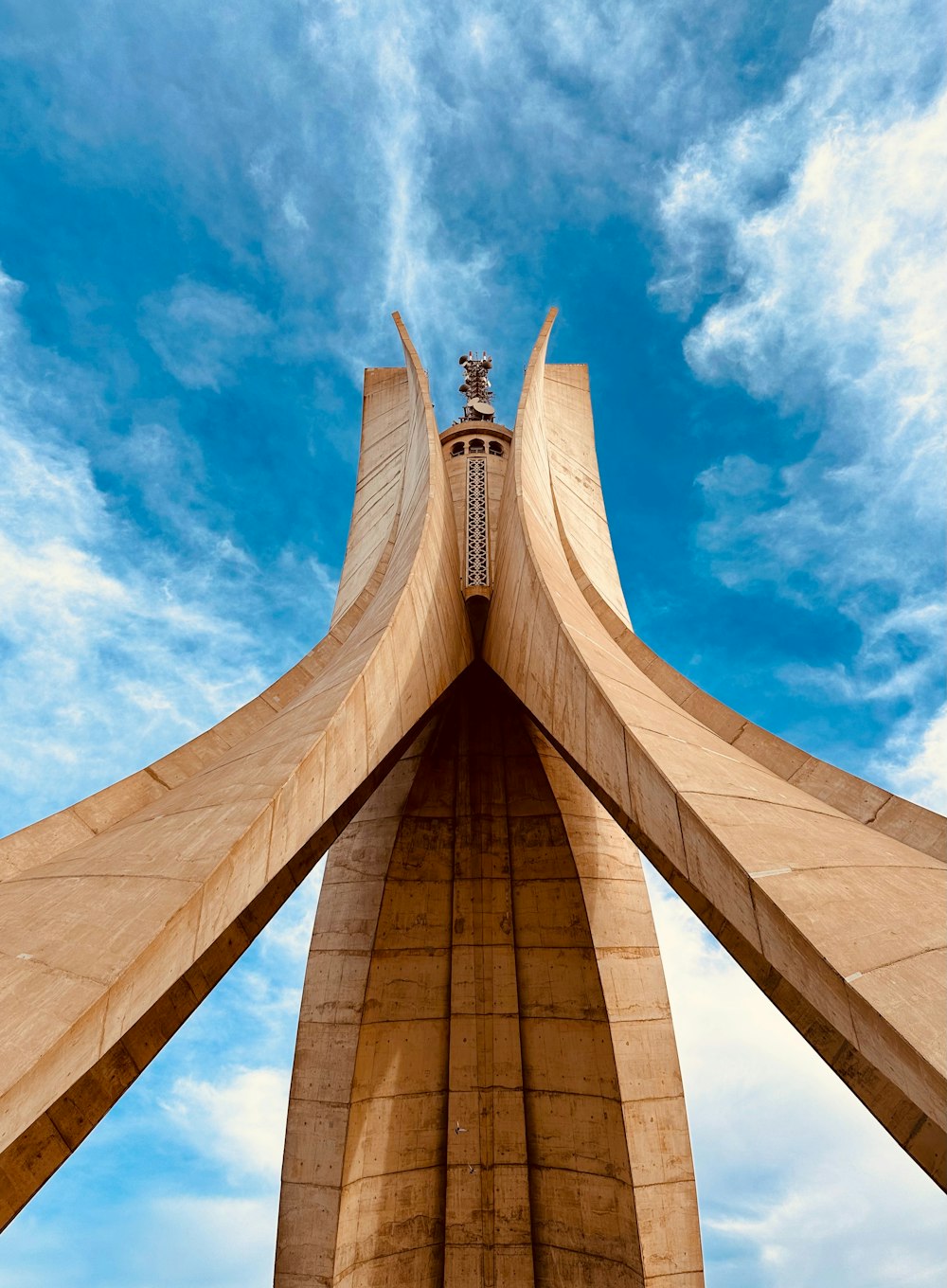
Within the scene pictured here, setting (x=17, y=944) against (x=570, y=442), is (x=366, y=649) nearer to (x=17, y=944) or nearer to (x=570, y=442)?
(x=17, y=944)

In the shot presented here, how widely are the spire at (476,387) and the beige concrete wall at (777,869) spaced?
590 centimetres

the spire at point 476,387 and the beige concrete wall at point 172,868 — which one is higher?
the spire at point 476,387

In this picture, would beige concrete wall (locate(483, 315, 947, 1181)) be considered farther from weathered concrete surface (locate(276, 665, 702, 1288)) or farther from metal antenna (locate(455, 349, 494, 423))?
metal antenna (locate(455, 349, 494, 423))

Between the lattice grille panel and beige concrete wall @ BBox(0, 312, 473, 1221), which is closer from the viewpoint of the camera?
beige concrete wall @ BBox(0, 312, 473, 1221)

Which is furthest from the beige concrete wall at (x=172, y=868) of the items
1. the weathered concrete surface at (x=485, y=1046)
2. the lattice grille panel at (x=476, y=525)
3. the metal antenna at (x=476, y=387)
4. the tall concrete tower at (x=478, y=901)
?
the metal antenna at (x=476, y=387)

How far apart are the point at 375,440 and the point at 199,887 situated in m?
10.3

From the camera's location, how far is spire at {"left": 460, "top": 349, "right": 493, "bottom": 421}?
10.5 metres

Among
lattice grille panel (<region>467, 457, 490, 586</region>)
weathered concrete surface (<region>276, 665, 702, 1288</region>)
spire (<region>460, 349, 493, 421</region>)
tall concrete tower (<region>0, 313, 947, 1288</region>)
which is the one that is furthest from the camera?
spire (<region>460, 349, 493, 421</region>)

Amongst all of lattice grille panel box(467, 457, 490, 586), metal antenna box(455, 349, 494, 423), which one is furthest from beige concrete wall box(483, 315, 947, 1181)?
metal antenna box(455, 349, 494, 423)

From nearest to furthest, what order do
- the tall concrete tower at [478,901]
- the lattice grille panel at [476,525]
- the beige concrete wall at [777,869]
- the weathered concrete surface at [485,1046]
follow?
1. the beige concrete wall at [777,869]
2. the tall concrete tower at [478,901]
3. the weathered concrete surface at [485,1046]
4. the lattice grille panel at [476,525]

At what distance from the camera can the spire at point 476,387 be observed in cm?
1052

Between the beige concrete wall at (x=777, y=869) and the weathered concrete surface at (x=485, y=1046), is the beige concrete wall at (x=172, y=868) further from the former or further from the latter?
the weathered concrete surface at (x=485, y=1046)

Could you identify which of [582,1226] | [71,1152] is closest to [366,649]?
[71,1152]

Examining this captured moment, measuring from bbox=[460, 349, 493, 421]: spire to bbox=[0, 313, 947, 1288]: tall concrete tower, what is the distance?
14 centimetres
